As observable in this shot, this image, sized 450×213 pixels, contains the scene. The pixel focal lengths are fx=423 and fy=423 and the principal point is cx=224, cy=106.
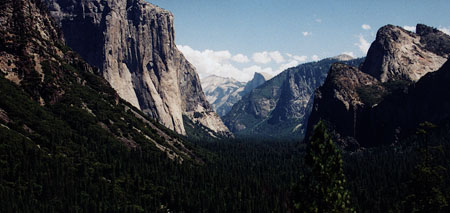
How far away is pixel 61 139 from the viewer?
604 ft

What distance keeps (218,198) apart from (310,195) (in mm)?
123310

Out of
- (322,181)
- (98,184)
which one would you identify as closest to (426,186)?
(322,181)

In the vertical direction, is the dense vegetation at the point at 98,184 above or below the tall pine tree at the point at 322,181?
below

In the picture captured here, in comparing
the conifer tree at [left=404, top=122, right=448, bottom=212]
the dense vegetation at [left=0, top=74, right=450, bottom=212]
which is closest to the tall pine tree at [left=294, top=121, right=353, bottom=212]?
the conifer tree at [left=404, top=122, right=448, bottom=212]

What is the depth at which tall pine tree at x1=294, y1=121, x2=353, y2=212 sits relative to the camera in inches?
1863

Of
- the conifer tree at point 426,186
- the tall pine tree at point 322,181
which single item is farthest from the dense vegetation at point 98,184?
the tall pine tree at point 322,181

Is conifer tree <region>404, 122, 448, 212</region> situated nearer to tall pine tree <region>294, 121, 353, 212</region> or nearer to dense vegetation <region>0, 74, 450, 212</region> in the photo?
tall pine tree <region>294, 121, 353, 212</region>

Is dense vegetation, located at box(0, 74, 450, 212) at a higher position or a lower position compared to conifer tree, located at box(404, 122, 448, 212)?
lower

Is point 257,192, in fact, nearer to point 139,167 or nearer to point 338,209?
point 139,167

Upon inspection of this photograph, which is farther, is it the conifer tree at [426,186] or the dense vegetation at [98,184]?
the dense vegetation at [98,184]

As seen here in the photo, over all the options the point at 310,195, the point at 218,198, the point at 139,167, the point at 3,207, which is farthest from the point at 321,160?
the point at 139,167

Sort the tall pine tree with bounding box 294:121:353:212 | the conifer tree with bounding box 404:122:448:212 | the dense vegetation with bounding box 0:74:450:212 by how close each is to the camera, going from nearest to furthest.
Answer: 1. the tall pine tree with bounding box 294:121:353:212
2. the conifer tree with bounding box 404:122:448:212
3. the dense vegetation with bounding box 0:74:450:212

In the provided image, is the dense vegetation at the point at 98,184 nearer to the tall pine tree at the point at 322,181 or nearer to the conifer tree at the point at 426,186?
the conifer tree at the point at 426,186

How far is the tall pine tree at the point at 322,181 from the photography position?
47.3m
